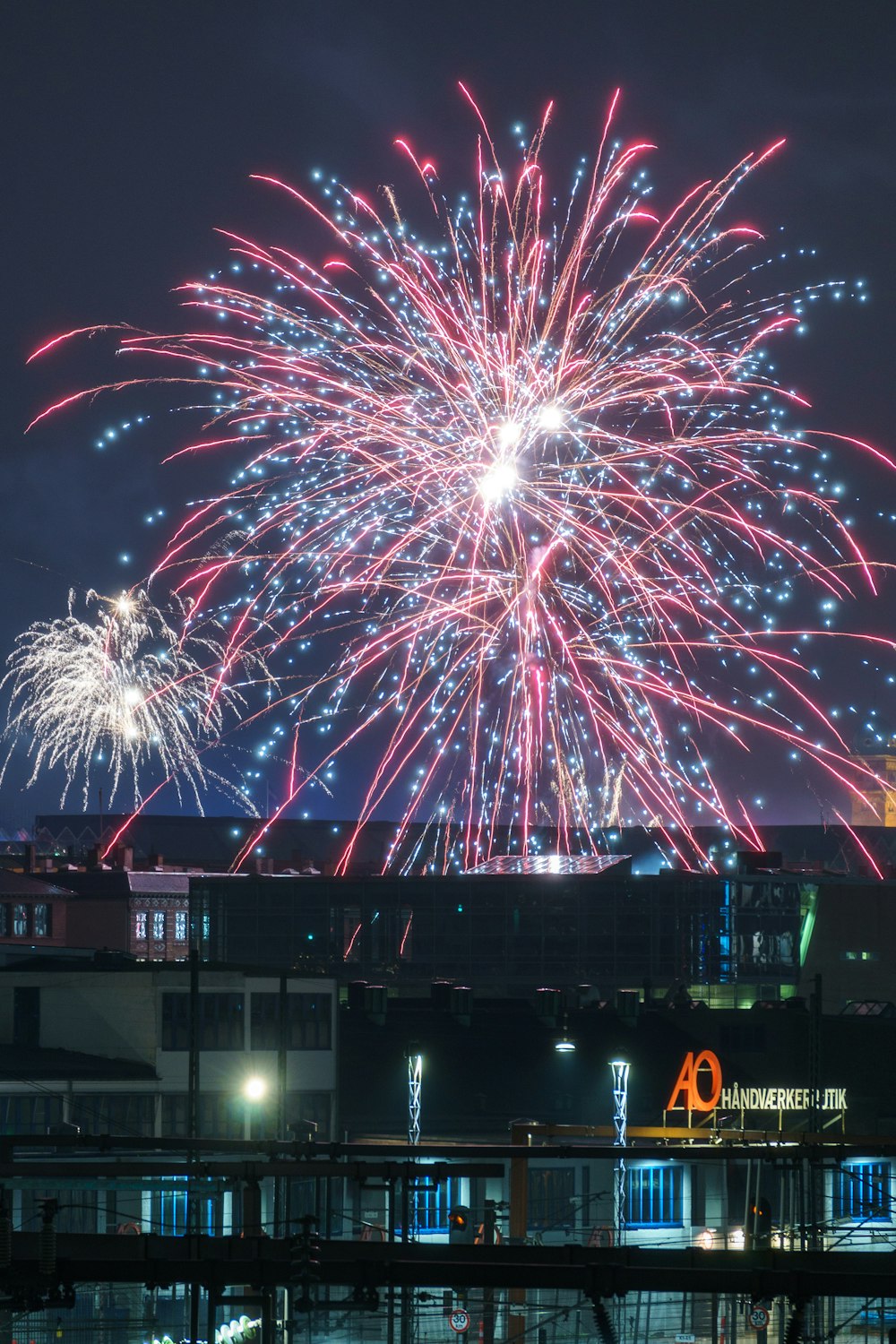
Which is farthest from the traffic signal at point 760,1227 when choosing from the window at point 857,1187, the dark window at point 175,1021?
the dark window at point 175,1021

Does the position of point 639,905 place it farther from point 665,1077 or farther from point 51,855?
point 51,855

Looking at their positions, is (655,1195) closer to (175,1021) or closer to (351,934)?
(175,1021)

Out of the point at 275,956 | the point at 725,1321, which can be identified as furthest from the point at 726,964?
the point at 725,1321

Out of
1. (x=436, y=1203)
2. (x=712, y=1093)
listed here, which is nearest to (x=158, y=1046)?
(x=436, y=1203)

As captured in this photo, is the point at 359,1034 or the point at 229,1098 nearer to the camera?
the point at 229,1098

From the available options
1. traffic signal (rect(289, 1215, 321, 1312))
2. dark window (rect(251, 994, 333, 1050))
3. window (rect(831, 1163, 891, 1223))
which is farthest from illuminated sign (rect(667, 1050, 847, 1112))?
traffic signal (rect(289, 1215, 321, 1312))
